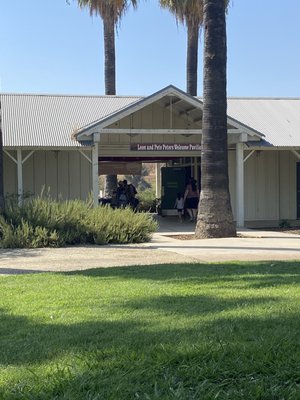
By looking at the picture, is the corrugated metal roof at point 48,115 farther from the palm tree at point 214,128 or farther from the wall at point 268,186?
the wall at point 268,186

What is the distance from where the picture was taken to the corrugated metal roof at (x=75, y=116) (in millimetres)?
19734

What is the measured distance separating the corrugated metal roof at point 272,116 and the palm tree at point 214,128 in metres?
5.16

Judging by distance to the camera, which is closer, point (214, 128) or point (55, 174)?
point (214, 128)

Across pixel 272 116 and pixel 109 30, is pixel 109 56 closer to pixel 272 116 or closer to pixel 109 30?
pixel 109 30

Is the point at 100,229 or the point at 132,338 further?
the point at 100,229

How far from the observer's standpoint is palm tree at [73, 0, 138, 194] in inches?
1100

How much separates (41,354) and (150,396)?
1373 millimetres

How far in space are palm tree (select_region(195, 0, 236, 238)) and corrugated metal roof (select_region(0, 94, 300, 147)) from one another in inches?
165

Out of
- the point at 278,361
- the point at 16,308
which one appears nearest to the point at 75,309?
the point at 16,308

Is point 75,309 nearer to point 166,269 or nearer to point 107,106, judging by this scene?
point 166,269

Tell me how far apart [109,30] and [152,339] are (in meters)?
25.9

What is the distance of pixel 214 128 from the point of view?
15.9 metres

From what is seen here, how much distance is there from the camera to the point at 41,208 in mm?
15406

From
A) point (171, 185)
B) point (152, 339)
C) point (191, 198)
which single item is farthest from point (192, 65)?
point (152, 339)
